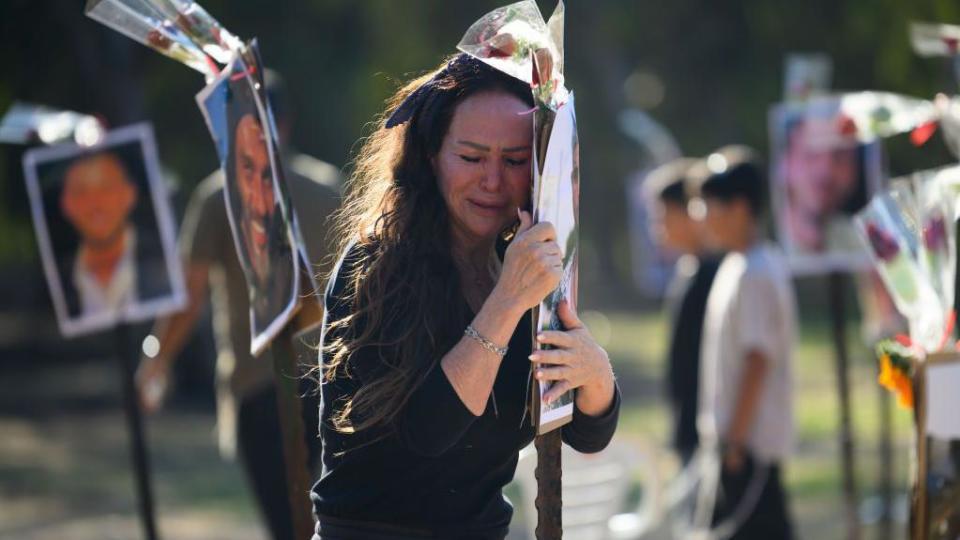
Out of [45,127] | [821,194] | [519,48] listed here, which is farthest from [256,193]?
[821,194]

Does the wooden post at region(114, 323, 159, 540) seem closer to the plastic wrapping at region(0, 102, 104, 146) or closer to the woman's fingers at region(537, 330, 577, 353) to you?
the plastic wrapping at region(0, 102, 104, 146)

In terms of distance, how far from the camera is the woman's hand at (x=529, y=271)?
2506mm

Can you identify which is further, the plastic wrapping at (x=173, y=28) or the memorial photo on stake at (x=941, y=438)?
the memorial photo on stake at (x=941, y=438)

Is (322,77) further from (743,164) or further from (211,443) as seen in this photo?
(743,164)

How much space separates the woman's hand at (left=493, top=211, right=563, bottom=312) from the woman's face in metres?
0.18

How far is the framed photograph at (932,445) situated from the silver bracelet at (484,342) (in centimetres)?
130

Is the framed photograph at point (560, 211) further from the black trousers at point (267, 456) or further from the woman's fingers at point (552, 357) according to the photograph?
the black trousers at point (267, 456)

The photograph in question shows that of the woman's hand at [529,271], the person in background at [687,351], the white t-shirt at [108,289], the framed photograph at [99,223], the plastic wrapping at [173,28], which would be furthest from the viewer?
the person in background at [687,351]

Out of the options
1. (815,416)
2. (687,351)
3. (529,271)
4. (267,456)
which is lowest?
(815,416)

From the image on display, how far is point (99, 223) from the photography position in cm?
584

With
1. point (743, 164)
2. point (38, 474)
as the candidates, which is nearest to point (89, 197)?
point (743, 164)

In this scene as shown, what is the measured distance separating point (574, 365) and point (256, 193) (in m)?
1.10

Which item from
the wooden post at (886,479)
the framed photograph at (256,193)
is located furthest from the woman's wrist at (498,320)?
the wooden post at (886,479)

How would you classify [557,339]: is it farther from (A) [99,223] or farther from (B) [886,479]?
(B) [886,479]
